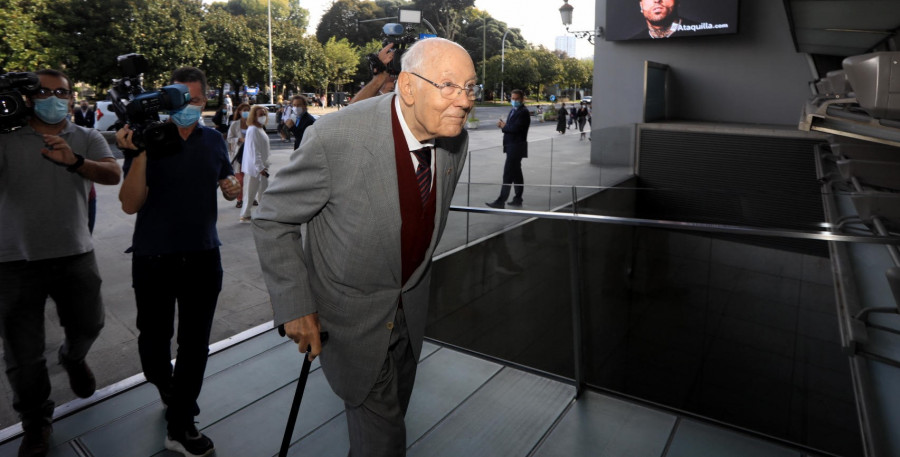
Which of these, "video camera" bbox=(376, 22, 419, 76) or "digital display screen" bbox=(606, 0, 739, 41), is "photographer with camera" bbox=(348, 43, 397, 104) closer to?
"video camera" bbox=(376, 22, 419, 76)

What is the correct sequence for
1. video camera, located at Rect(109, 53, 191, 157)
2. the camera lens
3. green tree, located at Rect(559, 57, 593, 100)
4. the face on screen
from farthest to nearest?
green tree, located at Rect(559, 57, 593, 100) → the face on screen → the camera lens → video camera, located at Rect(109, 53, 191, 157)

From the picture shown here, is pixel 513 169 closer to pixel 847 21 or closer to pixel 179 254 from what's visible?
pixel 847 21

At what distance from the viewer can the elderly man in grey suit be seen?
1.68m

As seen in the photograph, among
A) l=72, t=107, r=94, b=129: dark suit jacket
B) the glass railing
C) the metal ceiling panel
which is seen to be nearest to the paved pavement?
the glass railing

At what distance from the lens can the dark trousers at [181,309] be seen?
2.56m

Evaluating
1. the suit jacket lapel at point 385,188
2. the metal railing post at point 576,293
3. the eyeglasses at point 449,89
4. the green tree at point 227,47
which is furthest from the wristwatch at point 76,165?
the green tree at point 227,47

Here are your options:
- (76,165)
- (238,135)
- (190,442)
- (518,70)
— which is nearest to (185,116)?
(76,165)

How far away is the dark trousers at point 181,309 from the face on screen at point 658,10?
47.4 ft

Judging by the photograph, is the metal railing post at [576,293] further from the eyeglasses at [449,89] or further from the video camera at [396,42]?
the eyeglasses at [449,89]

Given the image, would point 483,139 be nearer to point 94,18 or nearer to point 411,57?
point 94,18

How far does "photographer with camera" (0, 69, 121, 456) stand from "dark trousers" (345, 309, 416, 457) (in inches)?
70.6

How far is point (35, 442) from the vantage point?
2.56m

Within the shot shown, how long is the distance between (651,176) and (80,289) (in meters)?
12.0

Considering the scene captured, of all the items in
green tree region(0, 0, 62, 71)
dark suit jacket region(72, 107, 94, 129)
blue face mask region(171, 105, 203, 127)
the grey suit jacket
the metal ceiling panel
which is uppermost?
green tree region(0, 0, 62, 71)
